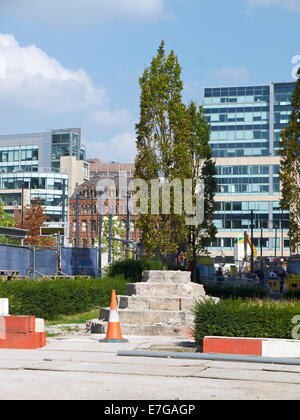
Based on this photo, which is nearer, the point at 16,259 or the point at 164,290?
the point at 164,290

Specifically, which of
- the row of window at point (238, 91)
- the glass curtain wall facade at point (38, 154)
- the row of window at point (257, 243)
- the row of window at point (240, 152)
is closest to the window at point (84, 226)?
the glass curtain wall facade at point (38, 154)

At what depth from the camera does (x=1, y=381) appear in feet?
29.0

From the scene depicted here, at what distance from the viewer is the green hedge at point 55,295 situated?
19359mm

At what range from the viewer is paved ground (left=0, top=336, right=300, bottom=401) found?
→ 311 inches

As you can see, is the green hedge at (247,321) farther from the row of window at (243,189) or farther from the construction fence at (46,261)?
the row of window at (243,189)

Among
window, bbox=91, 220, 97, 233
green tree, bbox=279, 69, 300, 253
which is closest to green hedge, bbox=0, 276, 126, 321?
green tree, bbox=279, 69, 300, 253

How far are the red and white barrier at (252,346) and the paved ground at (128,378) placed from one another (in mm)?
844

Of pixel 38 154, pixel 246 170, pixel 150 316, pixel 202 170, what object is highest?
pixel 38 154

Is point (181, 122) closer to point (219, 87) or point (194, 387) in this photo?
point (194, 387)

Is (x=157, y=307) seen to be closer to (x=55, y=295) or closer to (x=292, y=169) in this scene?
(x=55, y=295)

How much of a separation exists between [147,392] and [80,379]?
1.40m

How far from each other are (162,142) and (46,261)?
10016 millimetres

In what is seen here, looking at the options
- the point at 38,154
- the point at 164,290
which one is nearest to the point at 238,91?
the point at 38,154

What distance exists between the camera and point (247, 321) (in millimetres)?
12523
